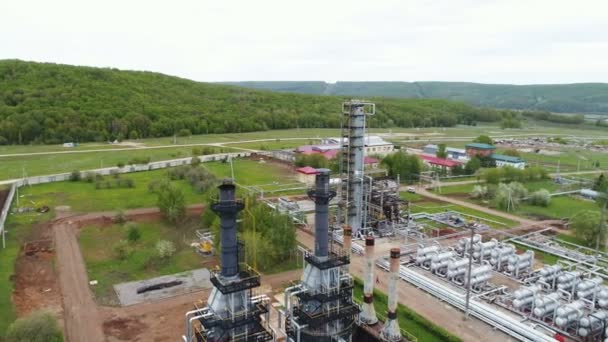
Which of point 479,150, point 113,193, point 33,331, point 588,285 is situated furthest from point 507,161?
point 33,331

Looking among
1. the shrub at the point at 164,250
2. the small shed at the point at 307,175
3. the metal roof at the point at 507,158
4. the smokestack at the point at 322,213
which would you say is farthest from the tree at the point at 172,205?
the metal roof at the point at 507,158

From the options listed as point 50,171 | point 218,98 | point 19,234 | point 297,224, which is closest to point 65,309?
point 19,234

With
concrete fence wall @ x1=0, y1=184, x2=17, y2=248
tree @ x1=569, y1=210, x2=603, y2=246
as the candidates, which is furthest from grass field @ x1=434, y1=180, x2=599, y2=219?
concrete fence wall @ x1=0, y1=184, x2=17, y2=248

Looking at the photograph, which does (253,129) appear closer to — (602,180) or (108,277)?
(602,180)

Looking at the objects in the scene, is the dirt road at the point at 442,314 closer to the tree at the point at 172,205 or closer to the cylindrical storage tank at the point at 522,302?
the cylindrical storage tank at the point at 522,302

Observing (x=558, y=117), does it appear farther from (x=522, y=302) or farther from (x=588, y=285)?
(x=522, y=302)

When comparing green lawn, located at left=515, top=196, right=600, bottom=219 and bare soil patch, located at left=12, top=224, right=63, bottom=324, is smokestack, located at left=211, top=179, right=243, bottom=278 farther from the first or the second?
green lawn, located at left=515, top=196, right=600, bottom=219

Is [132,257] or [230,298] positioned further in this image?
[132,257]
